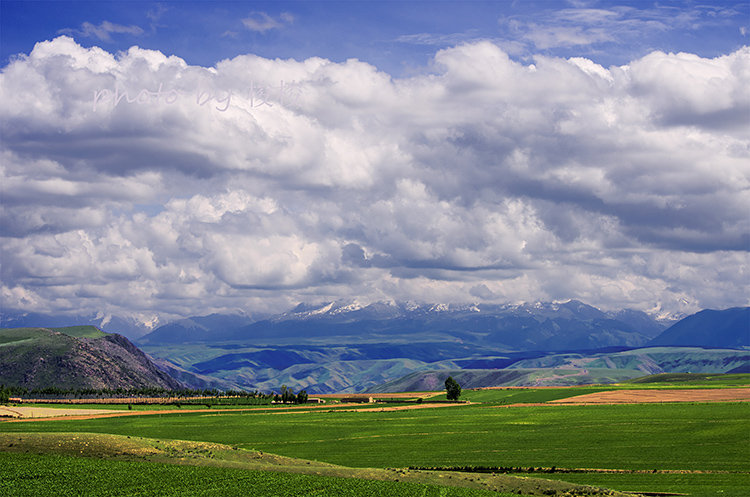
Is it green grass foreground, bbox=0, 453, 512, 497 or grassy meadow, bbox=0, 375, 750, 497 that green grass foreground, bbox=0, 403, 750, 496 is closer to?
grassy meadow, bbox=0, 375, 750, 497

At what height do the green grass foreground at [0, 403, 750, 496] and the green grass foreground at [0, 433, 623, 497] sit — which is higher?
the green grass foreground at [0, 433, 623, 497]

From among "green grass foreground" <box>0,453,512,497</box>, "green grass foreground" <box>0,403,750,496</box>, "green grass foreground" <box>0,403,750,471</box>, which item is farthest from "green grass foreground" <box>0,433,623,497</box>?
"green grass foreground" <box>0,403,750,471</box>

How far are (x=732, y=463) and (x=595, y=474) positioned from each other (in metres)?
22.3

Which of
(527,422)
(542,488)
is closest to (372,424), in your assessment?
(527,422)

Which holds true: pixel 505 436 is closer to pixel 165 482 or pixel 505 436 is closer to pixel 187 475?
pixel 187 475

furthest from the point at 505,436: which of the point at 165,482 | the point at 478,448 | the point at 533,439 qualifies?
the point at 165,482

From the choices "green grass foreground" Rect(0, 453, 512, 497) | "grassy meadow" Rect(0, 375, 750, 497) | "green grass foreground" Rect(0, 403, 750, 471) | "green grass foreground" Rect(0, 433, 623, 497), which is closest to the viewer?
"green grass foreground" Rect(0, 453, 512, 497)

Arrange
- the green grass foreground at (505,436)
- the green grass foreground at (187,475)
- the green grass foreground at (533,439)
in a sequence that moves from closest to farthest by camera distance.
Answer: the green grass foreground at (187,475), the green grass foreground at (533,439), the green grass foreground at (505,436)

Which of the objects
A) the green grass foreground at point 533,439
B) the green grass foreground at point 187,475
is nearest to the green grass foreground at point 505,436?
the green grass foreground at point 533,439

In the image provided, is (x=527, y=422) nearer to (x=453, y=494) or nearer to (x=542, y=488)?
(x=542, y=488)

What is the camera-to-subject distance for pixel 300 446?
14088 centimetres

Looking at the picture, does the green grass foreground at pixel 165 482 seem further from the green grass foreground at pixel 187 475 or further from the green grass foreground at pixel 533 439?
the green grass foreground at pixel 533 439

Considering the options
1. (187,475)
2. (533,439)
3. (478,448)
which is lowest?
(533,439)

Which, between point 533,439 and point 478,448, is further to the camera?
point 533,439
